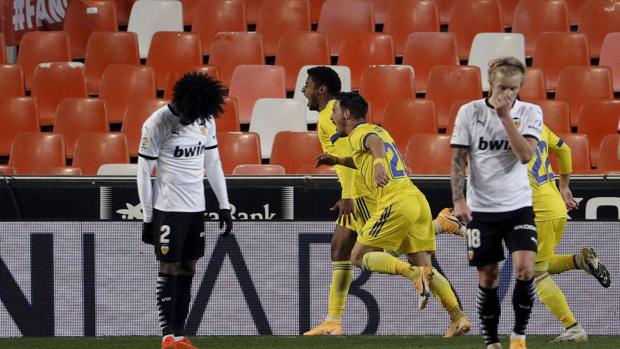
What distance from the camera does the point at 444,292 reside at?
8289mm

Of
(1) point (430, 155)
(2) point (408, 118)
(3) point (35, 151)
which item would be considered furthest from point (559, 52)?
(3) point (35, 151)

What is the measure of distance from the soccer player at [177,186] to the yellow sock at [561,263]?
2.43 m

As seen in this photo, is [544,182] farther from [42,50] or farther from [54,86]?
[42,50]

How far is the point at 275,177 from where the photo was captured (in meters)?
8.88

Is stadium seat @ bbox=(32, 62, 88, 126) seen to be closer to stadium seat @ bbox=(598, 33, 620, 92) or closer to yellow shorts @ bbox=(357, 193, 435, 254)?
yellow shorts @ bbox=(357, 193, 435, 254)

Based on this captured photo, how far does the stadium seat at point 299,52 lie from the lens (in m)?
12.2

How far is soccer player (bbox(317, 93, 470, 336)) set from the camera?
26.7 feet

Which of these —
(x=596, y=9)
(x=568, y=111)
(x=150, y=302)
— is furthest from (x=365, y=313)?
(x=596, y=9)

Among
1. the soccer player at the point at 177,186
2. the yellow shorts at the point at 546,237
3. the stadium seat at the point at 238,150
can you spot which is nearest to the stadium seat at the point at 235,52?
the stadium seat at the point at 238,150

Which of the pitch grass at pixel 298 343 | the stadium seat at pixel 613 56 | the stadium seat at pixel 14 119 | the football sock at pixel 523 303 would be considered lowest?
the pitch grass at pixel 298 343

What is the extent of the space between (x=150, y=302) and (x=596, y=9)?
6184mm

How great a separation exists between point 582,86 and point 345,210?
4191 millimetres

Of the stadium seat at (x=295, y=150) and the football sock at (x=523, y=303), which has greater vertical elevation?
the stadium seat at (x=295, y=150)

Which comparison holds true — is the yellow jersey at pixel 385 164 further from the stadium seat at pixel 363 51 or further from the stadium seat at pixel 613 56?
the stadium seat at pixel 613 56
